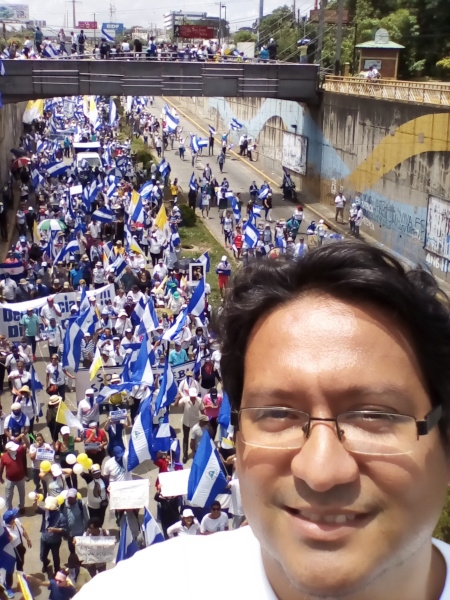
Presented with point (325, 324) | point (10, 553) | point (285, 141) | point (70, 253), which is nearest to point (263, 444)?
point (325, 324)

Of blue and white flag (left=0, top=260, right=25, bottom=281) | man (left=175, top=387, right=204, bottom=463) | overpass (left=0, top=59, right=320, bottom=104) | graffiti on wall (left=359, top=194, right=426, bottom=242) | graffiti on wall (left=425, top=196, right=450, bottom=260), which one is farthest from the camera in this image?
overpass (left=0, top=59, right=320, bottom=104)

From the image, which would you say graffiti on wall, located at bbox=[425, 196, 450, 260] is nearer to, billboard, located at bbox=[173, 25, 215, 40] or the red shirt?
the red shirt

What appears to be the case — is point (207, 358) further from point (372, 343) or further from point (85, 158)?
point (85, 158)

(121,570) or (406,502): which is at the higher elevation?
(406,502)

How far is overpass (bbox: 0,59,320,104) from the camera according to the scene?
29219 millimetres

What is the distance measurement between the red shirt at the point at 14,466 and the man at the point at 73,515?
1.34 metres

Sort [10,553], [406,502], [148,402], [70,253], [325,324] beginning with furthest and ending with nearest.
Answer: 1. [70,253]
2. [148,402]
3. [10,553]
4. [325,324]
5. [406,502]

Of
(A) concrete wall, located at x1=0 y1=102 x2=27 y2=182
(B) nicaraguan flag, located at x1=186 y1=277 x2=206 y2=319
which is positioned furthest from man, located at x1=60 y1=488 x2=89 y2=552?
(A) concrete wall, located at x1=0 y1=102 x2=27 y2=182

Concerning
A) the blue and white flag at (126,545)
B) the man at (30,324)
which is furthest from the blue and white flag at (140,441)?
the man at (30,324)

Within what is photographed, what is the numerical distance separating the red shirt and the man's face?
8161mm

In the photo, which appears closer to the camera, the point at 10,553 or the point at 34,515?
the point at 10,553

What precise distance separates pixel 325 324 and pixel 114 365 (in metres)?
10.7

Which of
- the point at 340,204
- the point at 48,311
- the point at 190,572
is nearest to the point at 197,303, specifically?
the point at 48,311

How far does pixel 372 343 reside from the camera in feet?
5.03
